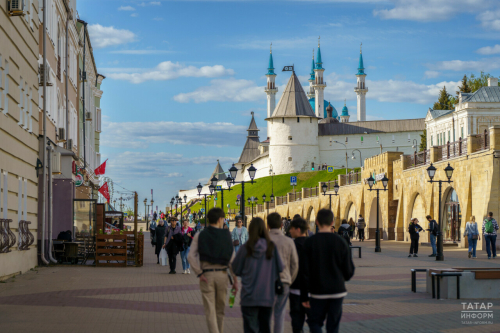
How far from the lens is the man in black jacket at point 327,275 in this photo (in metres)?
6.81

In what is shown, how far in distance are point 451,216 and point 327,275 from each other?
2951 cm

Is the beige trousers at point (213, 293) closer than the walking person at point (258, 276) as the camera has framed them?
No

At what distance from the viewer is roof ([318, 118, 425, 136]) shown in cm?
11825

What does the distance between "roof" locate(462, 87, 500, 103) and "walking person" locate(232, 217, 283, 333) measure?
209ft

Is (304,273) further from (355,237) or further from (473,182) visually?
(355,237)

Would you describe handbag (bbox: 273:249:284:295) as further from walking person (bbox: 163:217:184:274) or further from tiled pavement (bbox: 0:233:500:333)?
walking person (bbox: 163:217:184:274)

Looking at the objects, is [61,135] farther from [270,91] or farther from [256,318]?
[270,91]

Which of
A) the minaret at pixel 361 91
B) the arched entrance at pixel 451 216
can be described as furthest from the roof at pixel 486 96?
the minaret at pixel 361 91

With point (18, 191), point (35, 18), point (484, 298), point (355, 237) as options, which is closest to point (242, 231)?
point (18, 191)

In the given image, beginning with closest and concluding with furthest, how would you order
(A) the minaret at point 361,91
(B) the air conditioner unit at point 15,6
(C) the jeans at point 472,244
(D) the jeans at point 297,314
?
(D) the jeans at point 297,314 → (B) the air conditioner unit at point 15,6 → (C) the jeans at point 472,244 → (A) the minaret at point 361,91

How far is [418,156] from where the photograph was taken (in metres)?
39.8

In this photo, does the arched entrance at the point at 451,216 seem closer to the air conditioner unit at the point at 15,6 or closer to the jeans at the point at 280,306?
the air conditioner unit at the point at 15,6

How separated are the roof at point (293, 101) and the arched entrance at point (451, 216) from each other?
7971 centimetres

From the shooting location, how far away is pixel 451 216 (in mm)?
34719
